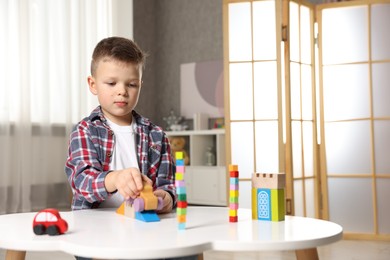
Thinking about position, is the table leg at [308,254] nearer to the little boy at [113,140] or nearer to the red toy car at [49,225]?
the little boy at [113,140]

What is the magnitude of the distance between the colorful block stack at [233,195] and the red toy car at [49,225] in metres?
0.34

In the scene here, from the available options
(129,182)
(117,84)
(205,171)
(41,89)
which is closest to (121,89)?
(117,84)

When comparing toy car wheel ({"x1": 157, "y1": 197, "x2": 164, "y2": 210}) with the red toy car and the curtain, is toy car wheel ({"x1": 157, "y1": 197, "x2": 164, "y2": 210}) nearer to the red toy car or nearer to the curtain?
the red toy car

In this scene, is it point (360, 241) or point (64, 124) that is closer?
point (360, 241)

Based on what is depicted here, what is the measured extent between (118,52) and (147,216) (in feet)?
1.42

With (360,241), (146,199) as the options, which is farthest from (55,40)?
(146,199)

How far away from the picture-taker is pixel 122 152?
130 cm

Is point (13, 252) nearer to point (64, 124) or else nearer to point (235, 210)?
point (235, 210)

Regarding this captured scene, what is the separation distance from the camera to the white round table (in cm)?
74

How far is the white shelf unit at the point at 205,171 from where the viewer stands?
474 cm

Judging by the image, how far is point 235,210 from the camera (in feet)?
3.39

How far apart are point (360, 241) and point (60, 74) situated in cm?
275

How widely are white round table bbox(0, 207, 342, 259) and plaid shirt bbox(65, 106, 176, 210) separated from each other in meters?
0.11

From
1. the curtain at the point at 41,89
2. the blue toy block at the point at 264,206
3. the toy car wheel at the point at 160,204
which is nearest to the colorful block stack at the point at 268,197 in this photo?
the blue toy block at the point at 264,206
